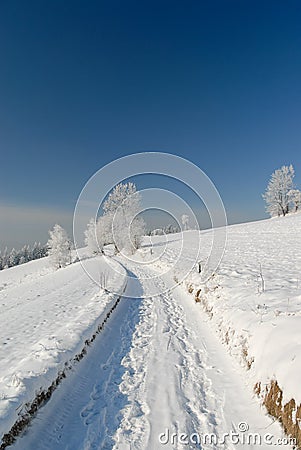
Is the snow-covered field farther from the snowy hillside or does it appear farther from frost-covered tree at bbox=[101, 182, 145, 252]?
frost-covered tree at bbox=[101, 182, 145, 252]

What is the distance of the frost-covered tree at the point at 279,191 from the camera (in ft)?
187

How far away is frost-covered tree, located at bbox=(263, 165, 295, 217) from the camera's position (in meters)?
57.0

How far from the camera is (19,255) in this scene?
125 meters

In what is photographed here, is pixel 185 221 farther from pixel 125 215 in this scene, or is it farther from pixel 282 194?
pixel 125 215

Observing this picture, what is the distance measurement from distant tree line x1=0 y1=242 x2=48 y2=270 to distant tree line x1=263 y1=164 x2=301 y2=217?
8691cm

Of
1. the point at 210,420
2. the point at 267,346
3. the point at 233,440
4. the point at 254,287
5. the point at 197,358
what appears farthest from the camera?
the point at 254,287

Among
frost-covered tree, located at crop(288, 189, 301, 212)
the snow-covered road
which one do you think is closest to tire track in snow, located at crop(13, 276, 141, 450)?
the snow-covered road

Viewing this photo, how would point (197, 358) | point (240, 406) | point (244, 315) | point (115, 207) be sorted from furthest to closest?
point (115, 207), point (244, 315), point (197, 358), point (240, 406)

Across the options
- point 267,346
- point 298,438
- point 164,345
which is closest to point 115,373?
point 164,345

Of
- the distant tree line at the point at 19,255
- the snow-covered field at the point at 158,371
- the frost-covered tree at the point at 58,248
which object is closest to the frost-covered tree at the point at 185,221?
the frost-covered tree at the point at 58,248

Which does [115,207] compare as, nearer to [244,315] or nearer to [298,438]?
[244,315]

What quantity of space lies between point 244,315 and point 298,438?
11.1 ft

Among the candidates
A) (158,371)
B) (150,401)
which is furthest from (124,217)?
(150,401)

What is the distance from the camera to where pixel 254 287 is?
8.98 meters
